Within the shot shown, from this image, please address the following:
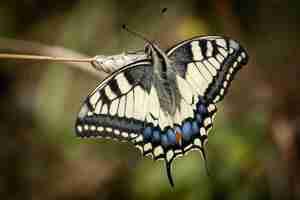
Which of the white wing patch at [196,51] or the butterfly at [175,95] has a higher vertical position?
the white wing patch at [196,51]

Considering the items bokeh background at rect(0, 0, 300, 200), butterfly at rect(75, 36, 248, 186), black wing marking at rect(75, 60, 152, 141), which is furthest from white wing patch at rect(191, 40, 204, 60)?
bokeh background at rect(0, 0, 300, 200)

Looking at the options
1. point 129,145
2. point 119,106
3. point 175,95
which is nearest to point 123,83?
point 119,106

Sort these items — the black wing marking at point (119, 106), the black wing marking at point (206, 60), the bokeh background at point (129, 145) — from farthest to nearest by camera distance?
the bokeh background at point (129, 145)
the black wing marking at point (206, 60)
the black wing marking at point (119, 106)

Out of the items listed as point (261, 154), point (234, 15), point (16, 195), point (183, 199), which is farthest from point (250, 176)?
point (16, 195)

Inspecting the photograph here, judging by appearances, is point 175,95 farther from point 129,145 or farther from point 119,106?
point 129,145

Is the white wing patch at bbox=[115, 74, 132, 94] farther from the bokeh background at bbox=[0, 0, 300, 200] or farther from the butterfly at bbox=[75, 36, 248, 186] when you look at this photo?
the bokeh background at bbox=[0, 0, 300, 200]

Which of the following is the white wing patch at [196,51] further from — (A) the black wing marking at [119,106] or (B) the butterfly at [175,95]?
(A) the black wing marking at [119,106]

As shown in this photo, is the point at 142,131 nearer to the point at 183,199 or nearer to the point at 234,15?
the point at 183,199

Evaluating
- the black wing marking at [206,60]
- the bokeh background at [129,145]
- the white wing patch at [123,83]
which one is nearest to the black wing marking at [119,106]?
the white wing patch at [123,83]
